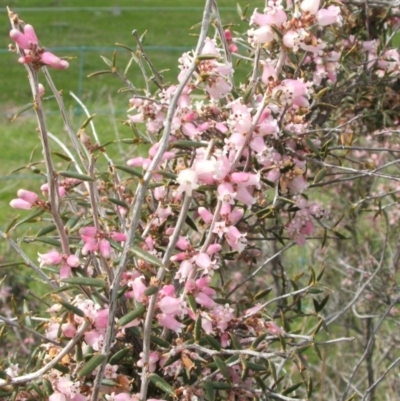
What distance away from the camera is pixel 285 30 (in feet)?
3.96

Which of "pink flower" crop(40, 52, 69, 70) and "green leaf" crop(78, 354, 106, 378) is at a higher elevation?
"pink flower" crop(40, 52, 69, 70)

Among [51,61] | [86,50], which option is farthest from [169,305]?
[86,50]

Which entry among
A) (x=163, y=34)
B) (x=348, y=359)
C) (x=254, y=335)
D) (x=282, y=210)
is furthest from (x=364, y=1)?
(x=163, y=34)

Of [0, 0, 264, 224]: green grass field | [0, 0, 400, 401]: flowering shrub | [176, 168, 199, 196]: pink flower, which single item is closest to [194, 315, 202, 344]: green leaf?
[0, 0, 400, 401]: flowering shrub

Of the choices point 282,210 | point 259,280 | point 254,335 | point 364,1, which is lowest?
point 259,280

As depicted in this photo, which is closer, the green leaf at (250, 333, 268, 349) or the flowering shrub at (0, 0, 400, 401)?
the flowering shrub at (0, 0, 400, 401)

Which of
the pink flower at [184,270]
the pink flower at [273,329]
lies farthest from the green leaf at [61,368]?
the pink flower at [273,329]

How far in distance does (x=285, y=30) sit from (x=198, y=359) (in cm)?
53

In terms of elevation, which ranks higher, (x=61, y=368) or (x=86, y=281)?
(x=86, y=281)

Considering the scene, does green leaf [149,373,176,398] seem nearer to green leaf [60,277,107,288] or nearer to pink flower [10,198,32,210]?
green leaf [60,277,107,288]

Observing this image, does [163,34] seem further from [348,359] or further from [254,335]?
[254,335]

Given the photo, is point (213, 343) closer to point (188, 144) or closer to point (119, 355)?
point (119, 355)

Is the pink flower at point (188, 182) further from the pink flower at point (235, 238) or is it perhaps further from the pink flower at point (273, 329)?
the pink flower at point (273, 329)

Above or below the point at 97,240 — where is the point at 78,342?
below
